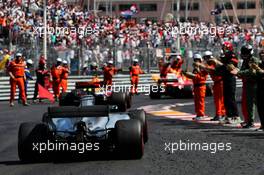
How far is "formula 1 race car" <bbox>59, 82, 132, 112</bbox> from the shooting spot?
536 inches

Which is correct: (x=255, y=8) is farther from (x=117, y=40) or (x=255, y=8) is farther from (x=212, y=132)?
(x=212, y=132)

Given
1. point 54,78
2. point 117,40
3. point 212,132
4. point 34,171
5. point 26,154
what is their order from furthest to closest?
1. point 117,40
2. point 54,78
3. point 212,132
4. point 26,154
5. point 34,171

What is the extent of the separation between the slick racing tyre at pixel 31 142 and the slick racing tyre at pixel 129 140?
41.3 inches

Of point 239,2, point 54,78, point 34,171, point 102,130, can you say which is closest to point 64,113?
point 102,130

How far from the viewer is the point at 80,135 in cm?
1025

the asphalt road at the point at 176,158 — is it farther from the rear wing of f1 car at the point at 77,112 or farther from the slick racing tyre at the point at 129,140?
the rear wing of f1 car at the point at 77,112

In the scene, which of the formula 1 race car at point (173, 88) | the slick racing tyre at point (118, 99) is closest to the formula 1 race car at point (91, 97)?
the slick racing tyre at point (118, 99)

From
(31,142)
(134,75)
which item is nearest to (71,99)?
(31,142)

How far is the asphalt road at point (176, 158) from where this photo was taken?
9117mm

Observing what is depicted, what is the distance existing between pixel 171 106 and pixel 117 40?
12.6 m

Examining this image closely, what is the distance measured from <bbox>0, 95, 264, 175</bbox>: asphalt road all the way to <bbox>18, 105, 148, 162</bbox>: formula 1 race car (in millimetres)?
200

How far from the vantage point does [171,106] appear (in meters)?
22.2

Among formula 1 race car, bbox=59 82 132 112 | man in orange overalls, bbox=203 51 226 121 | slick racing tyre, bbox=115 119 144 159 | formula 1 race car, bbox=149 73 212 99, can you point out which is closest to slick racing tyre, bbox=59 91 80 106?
formula 1 race car, bbox=59 82 132 112

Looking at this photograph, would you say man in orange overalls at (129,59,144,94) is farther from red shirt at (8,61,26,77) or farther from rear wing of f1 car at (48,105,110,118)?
rear wing of f1 car at (48,105,110,118)
